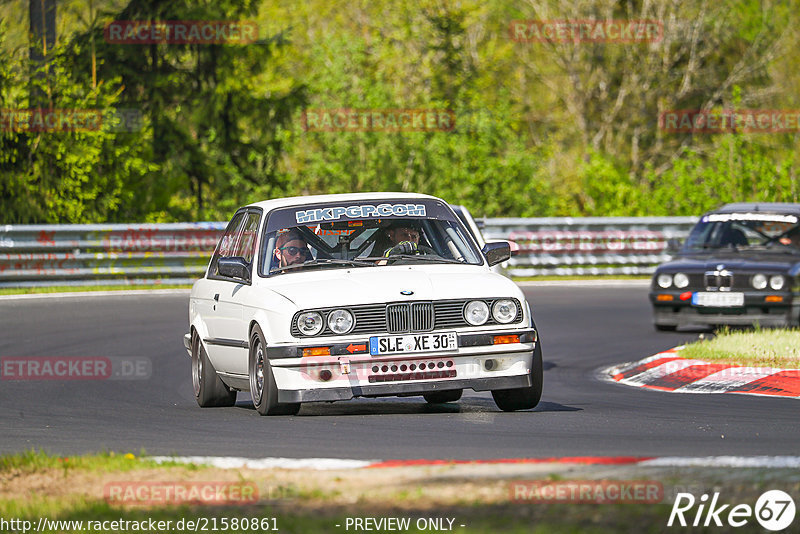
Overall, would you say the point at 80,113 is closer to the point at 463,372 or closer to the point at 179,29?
the point at 179,29

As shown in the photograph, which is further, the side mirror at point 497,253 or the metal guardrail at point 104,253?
the metal guardrail at point 104,253

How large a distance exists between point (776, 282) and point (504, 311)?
8.81 meters

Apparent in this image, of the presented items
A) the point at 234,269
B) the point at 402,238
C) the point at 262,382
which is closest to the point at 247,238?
the point at 234,269

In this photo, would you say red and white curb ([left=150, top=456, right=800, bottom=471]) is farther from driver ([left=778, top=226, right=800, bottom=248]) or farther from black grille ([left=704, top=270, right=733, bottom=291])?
driver ([left=778, top=226, right=800, bottom=248])

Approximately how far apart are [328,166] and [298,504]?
28045 mm

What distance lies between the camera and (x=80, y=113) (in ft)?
91.1

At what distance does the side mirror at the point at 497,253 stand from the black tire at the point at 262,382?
196cm

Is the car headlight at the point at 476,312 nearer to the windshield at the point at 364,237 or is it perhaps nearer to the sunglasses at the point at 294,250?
the windshield at the point at 364,237

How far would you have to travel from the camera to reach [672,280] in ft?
60.7

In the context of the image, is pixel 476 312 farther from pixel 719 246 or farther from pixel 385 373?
pixel 719 246

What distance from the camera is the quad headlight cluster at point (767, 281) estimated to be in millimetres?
18000

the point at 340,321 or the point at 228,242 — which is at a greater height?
the point at 228,242

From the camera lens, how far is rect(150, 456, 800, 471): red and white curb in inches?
277

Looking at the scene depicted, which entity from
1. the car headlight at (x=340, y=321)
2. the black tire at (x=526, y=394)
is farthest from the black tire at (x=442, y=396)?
the car headlight at (x=340, y=321)
